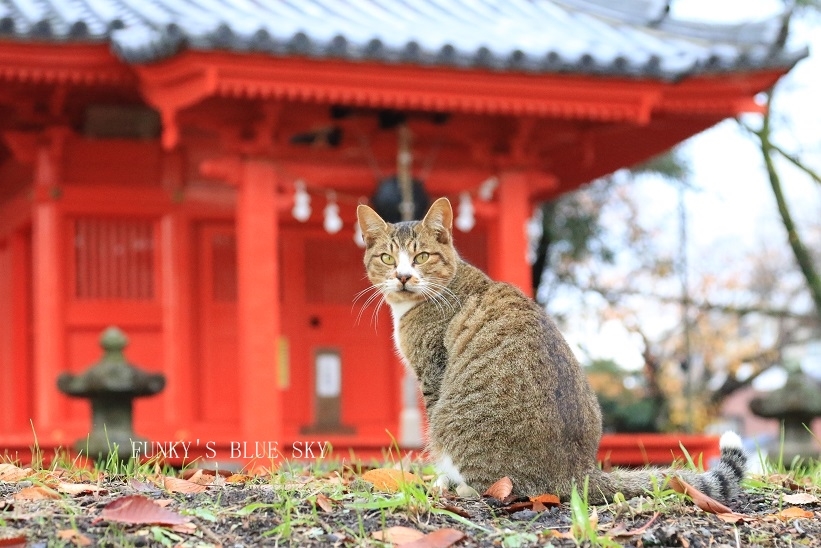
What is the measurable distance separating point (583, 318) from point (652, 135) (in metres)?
7.76

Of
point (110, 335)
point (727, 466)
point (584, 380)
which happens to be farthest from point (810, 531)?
point (110, 335)

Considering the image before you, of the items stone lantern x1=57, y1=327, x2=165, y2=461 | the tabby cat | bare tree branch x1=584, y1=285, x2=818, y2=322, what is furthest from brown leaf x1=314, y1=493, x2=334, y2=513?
bare tree branch x1=584, y1=285, x2=818, y2=322

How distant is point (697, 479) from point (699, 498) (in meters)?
0.23

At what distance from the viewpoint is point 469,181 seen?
969 centimetres

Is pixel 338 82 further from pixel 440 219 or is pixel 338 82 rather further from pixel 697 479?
pixel 697 479

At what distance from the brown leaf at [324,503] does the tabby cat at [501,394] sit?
1.92ft

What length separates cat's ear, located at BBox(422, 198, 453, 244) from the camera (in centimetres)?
472

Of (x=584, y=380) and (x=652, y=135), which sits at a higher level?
(x=652, y=135)

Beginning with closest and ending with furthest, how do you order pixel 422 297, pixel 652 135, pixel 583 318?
pixel 422 297
pixel 652 135
pixel 583 318

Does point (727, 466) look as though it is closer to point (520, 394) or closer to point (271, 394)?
point (520, 394)

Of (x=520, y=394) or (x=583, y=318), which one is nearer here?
(x=520, y=394)

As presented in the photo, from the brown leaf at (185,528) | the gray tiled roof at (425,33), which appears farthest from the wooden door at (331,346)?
the brown leaf at (185,528)

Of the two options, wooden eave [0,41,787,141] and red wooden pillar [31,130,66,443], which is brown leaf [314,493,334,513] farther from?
red wooden pillar [31,130,66,443]

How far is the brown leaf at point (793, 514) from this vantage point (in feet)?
13.0
